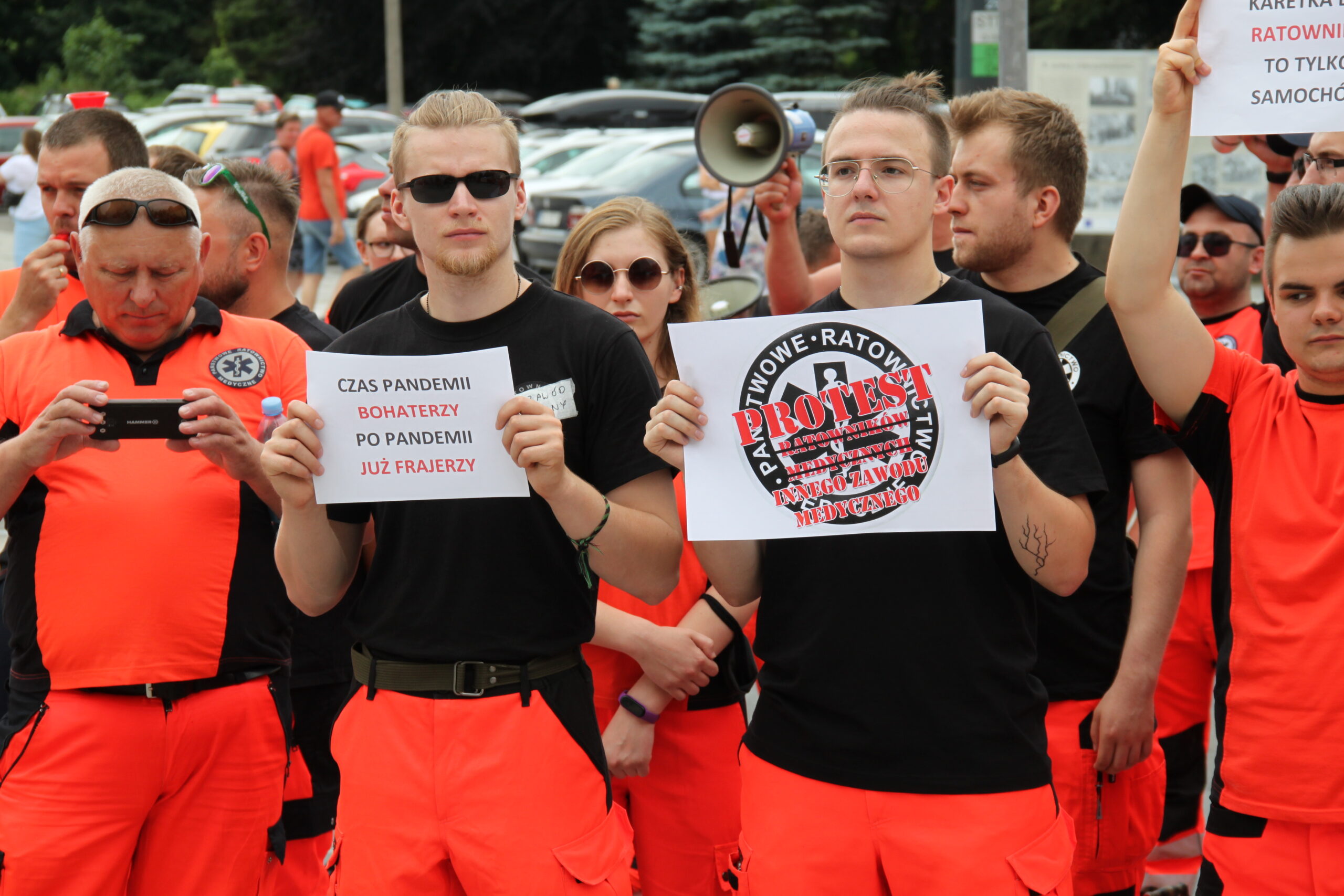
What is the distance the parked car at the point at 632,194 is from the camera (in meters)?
15.9

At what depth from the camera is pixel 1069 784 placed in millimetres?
3627

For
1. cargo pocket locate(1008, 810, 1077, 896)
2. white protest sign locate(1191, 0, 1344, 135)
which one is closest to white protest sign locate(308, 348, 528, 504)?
cargo pocket locate(1008, 810, 1077, 896)

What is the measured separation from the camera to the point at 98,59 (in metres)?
47.3

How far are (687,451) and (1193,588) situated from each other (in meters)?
2.41

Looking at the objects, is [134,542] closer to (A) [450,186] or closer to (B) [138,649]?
(B) [138,649]

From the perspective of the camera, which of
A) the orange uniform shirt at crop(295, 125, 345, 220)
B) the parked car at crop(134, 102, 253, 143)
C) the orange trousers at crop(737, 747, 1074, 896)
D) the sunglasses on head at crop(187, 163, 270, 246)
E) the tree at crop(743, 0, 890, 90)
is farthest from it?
the tree at crop(743, 0, 890, 90)

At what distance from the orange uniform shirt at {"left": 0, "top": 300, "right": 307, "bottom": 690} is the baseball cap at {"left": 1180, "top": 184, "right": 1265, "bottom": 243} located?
3445 mm

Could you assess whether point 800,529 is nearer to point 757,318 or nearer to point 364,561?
point 757,318

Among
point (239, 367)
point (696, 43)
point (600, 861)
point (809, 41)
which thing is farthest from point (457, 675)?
point (696, 43)

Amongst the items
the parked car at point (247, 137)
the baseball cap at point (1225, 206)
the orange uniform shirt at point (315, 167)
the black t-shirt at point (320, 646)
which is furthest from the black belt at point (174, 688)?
the parked car at point (247, 137)

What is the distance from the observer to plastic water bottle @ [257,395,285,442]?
3.20 metres

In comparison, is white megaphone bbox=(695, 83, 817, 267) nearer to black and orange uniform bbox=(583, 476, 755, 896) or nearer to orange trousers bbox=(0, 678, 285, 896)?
black and orange uniform bbox=(583, 476, 755, 896)

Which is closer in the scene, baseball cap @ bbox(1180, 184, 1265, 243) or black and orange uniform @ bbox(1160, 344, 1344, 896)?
black and orange uniform @ bbox(1160, 344, 1344, 896)

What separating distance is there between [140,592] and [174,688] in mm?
248
